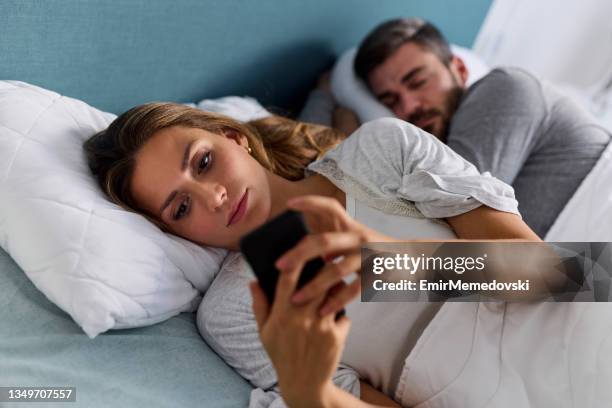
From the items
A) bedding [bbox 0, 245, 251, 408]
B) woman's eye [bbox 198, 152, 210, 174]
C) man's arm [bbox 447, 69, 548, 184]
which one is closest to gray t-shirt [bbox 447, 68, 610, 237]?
man's arm [bbox 447, 69, 548, 184]

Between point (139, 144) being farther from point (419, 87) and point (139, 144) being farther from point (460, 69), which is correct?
point (460, 69)

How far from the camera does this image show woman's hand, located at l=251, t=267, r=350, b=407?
0.61m

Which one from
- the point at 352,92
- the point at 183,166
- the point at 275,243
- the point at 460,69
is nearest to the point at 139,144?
the point at 183,166

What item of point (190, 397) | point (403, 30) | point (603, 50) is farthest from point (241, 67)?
point (603, 50)

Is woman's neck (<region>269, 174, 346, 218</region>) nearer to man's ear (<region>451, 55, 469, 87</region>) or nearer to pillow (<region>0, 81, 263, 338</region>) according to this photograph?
pillow (<region>0, 81, 263, 338</region>)

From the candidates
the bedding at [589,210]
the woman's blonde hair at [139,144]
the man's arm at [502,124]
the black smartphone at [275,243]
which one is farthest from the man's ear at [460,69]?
the black smartphone at [275,243]

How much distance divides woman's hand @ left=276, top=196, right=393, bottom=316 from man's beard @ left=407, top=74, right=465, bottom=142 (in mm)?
1012

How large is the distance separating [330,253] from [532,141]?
3.24 ft

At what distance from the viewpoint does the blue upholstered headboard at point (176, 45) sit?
3.39 feet

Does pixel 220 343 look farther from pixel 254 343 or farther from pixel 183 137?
pixel 183 137

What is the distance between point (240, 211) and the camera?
960mm

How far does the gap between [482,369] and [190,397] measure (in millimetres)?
430

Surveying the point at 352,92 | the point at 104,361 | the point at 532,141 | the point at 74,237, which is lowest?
the point at 104,361

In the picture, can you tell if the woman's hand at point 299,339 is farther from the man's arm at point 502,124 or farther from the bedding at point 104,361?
the man's arm at point 502,124
